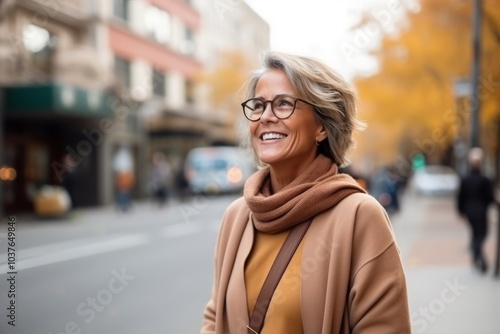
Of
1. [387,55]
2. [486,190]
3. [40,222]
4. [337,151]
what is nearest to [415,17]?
[387,55]

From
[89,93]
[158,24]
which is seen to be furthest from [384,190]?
[158,24]

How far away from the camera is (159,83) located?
112 feet

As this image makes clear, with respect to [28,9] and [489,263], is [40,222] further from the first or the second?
[489,263]

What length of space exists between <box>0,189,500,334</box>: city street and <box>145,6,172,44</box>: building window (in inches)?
680

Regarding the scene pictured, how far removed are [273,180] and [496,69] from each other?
1762cm

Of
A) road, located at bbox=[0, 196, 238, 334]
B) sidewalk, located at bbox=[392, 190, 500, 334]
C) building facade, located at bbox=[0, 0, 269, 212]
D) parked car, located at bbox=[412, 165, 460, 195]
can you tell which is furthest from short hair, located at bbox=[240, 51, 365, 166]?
parked car, located at bbox=[412, 165, 460, 195]

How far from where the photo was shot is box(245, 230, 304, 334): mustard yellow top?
7.38ft

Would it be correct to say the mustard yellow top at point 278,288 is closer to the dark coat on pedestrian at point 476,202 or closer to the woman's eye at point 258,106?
the woman's eye at point 258,106

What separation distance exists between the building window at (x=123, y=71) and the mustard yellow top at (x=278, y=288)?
2750 centimetres

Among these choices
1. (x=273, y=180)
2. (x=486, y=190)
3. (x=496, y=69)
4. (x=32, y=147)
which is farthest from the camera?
(x=32, y=147)

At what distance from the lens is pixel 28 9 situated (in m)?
21.0

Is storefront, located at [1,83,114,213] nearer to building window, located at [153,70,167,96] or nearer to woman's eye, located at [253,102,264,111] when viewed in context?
building window, located at [153,70,167,96]

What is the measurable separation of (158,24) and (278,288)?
32709 millimetres

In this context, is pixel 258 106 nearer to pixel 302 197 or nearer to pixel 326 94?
pixel 326 94
